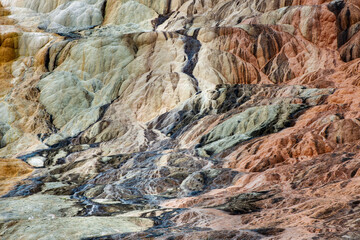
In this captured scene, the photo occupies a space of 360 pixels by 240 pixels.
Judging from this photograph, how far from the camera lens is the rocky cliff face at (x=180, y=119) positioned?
10.6 m

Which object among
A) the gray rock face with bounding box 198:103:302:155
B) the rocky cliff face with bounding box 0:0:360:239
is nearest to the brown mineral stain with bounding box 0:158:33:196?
the rocky cliff face with bounding box 0:0:360:239

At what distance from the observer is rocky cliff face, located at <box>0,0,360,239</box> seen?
10562mm

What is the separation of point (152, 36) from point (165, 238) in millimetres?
18942

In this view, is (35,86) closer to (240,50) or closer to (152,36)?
(152,36)

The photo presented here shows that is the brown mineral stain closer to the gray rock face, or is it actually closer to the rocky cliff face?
the rocky cliff face

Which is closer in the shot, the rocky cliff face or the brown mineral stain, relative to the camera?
the rocky cliff face

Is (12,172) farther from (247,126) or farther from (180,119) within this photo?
(247,126)

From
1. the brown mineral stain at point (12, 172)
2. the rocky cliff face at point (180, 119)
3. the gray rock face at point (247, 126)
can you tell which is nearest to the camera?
the rocky cliff face at point (180, 119)

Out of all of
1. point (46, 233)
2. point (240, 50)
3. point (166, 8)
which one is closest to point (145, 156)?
point (46, 233)

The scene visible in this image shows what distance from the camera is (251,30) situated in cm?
2339

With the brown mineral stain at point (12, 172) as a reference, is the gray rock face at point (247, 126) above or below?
above

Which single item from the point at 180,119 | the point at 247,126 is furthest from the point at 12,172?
the point at 247,126

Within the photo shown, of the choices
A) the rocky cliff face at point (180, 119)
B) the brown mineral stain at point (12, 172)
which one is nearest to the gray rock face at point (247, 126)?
the rocky cliff face at point (180, 119)

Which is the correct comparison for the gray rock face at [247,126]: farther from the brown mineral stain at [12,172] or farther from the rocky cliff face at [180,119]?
the brown mineral stain at [12,172]
